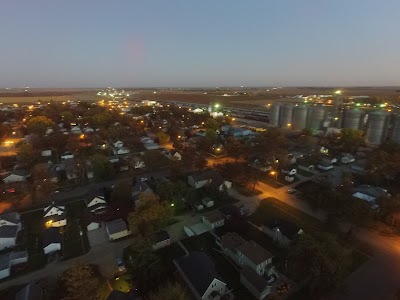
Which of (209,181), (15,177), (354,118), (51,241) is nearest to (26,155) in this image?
(15,177)

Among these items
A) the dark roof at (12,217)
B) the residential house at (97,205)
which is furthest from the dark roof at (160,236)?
the dark roof at (12,217)

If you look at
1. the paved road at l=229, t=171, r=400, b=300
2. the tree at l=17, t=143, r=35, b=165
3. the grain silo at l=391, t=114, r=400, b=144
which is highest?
the grain silo at l=391, t=114, r=400, b=144

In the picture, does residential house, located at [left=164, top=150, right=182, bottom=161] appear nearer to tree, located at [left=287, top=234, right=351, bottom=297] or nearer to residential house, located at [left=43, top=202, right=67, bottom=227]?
residential house, located at [left=43, top=202, right=67, bottom=227]

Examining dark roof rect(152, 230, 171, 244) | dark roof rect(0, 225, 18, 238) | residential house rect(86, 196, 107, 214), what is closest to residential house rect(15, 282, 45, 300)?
dark roof rect(0, 225, 18, 238)

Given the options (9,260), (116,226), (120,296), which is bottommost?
(9,260)

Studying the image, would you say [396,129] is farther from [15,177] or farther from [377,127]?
[15,177]

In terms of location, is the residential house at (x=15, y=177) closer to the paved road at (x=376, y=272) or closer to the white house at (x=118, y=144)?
the white house at (x=118, y=144)

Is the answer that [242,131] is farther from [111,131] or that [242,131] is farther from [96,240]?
[96,240]
